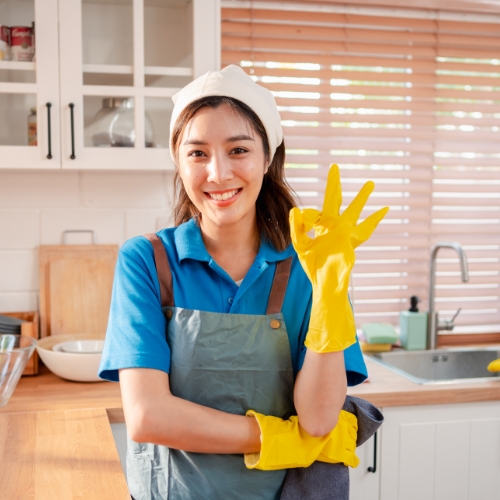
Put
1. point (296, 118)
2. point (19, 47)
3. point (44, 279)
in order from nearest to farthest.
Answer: point (19, 47), point (44, 279), point (296, 118)

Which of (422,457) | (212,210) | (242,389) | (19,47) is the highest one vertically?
(19,47)

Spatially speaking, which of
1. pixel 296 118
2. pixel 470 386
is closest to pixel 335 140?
pixel 296 118

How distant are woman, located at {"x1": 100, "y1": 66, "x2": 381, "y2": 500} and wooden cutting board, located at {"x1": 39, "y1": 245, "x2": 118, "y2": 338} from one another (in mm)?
941

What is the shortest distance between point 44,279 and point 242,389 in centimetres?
117

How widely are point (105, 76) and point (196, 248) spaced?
91 centimetres

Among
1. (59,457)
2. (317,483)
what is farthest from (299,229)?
(59,457)

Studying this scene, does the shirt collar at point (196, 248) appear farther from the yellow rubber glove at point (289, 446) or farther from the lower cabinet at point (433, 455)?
the lower cabinet at point (433, 455)

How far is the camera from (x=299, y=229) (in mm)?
1234

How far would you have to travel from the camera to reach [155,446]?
51.9 inches

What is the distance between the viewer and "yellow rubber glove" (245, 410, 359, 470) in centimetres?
121

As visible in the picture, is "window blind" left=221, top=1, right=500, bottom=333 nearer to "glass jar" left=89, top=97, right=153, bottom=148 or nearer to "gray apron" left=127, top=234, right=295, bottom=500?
"glass jar" left=89, top=97, right=153, bottom=148

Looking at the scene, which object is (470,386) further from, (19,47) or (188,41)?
(19,47)

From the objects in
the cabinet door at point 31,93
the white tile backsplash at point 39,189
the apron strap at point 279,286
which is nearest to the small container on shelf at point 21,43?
the cabinet door at point 31,93

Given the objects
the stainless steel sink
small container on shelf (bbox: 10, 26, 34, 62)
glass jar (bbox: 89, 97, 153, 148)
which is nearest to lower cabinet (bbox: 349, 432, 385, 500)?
the stainless steel sink
